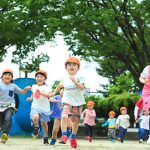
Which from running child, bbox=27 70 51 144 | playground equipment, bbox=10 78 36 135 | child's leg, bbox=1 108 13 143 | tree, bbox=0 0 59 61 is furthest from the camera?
tree, bbox=0 0 59 61

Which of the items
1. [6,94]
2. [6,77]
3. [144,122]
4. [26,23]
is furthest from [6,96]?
[26,23]

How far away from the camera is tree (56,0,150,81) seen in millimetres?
18891

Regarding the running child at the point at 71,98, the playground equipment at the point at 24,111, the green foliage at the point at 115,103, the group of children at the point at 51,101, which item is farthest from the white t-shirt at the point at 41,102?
the green foliage at the point at 115,103

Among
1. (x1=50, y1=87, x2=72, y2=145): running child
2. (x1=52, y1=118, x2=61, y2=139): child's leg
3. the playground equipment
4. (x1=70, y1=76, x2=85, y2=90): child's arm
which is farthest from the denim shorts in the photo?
the playground equipment

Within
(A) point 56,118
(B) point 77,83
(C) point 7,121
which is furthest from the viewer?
(A) point 56,118

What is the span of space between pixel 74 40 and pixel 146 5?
334cm

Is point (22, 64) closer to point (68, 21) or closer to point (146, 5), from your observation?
point (68, 21)

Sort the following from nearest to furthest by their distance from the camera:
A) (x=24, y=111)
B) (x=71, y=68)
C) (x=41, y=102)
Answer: (x=71, y=68)
(x=41, y=102)
(x=24, y=111)

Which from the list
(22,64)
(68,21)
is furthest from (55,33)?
(22,64)

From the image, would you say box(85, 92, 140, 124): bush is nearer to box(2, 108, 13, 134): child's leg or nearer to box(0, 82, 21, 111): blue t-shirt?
box(0, 82, 21, 111): blue t-shirt

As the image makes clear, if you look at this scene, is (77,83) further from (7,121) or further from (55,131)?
(7,121)

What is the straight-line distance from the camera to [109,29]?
2005cm

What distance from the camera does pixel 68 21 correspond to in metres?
19.2

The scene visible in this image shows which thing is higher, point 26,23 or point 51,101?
point 26,23
